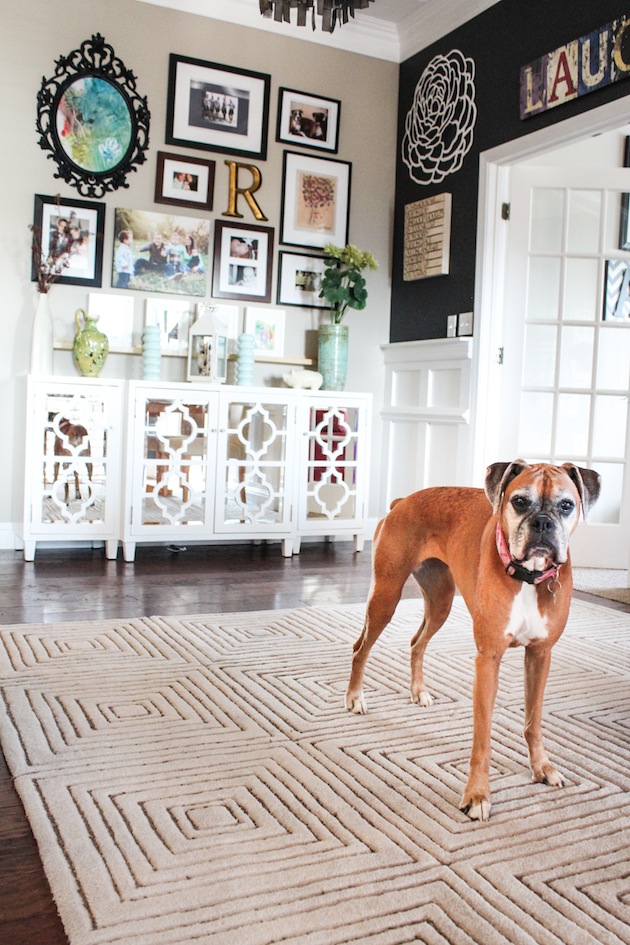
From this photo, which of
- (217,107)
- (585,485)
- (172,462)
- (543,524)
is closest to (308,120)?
(217,107)

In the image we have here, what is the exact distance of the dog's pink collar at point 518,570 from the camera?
59.6 inches

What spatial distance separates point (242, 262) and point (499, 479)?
10.8 ft

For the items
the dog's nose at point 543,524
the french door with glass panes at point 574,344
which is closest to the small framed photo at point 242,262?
the french door with glass panes at point 574,344

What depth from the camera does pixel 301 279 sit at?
185 inches

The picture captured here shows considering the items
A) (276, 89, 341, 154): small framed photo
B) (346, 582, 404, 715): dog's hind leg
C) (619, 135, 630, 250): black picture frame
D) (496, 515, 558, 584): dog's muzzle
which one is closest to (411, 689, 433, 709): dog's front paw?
(346, 582, 404, 715): dog's hind leg

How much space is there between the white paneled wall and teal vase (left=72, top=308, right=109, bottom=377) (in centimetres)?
170

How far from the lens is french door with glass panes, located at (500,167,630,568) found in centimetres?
427

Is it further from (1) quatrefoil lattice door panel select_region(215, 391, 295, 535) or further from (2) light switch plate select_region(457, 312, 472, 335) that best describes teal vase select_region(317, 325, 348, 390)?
(2) light switch plate select_region(457, 312, 472, 335)

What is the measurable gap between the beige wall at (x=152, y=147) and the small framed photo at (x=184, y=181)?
0.17 feet

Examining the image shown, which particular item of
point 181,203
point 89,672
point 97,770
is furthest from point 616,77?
point 97,770

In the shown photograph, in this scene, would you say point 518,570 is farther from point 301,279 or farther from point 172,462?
point 301,279

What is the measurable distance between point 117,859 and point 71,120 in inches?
148

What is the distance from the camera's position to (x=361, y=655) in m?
2.00

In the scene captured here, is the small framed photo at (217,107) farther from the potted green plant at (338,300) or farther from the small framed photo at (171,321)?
the small framed photo at (171,321)
